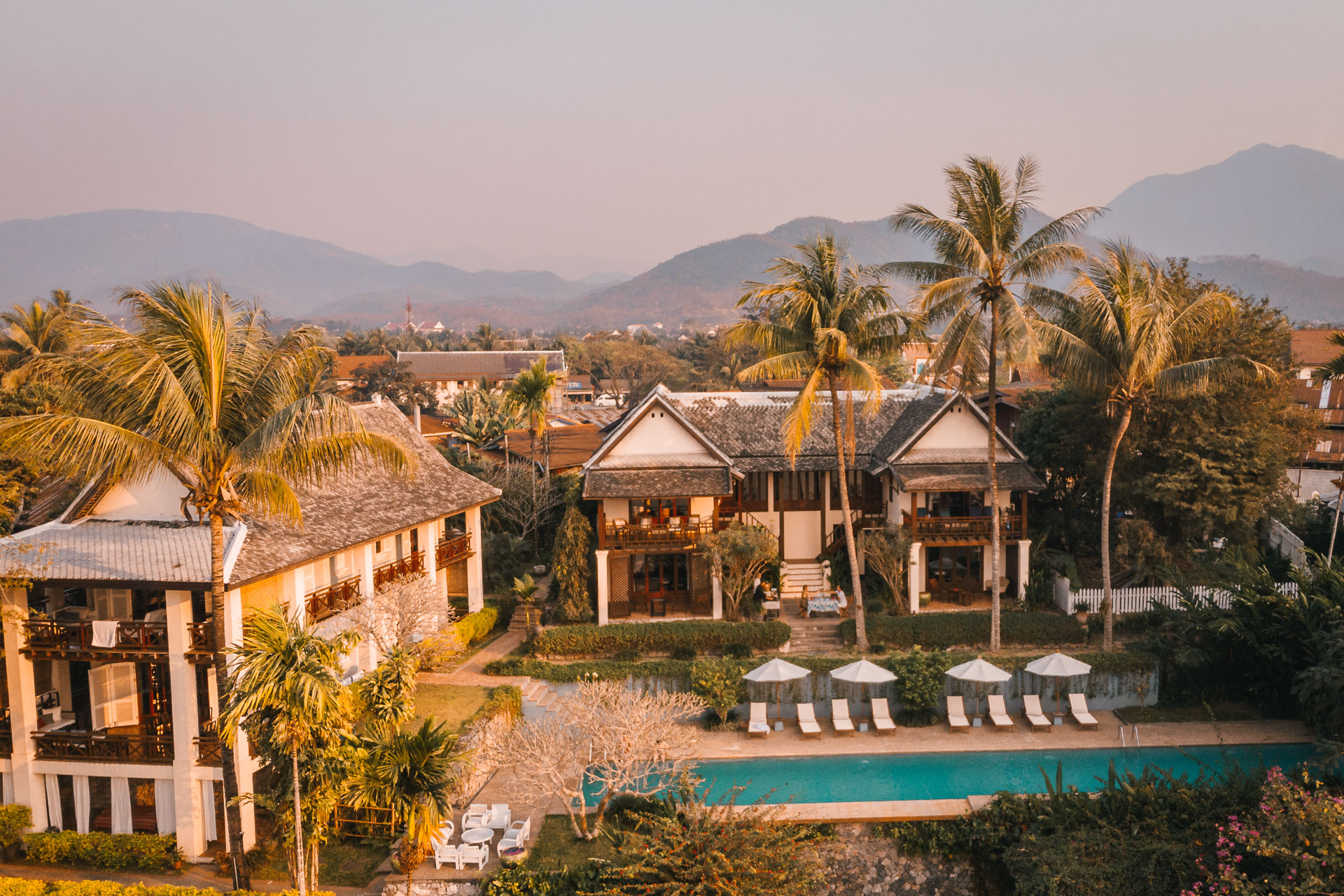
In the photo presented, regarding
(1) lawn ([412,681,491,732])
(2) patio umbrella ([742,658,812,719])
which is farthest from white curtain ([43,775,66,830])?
(2) patio umbrella ([742,658,812,719])

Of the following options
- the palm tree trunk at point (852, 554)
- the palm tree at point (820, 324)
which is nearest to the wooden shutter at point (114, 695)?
the palm tree at point (820, 324)

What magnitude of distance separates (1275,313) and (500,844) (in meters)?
28.5

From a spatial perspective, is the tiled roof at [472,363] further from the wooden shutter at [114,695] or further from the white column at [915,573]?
the wooden shutter at [114,695]

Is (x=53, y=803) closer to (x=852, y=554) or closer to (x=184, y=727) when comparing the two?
(x=184, y=727)

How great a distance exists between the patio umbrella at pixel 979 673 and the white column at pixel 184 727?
1740 centimetres

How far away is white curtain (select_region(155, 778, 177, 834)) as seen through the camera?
17328mm

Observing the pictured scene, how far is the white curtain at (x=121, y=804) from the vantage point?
1739cm

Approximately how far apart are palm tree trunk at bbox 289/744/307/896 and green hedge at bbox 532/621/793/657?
37.9 feet

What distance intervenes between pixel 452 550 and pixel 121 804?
1154cm

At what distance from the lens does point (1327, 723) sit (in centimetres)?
1877

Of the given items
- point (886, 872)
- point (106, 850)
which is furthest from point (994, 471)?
point (106, 850)

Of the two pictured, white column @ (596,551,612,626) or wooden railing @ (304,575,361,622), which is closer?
wooden railing @ (304,575,361,622)

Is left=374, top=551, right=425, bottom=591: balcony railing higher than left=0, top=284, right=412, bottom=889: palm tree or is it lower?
lower

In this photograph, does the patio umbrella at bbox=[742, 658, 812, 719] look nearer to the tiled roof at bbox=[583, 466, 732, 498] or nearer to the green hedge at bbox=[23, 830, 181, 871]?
the tiled roof at bbox=[583, 466, 732, 498]
